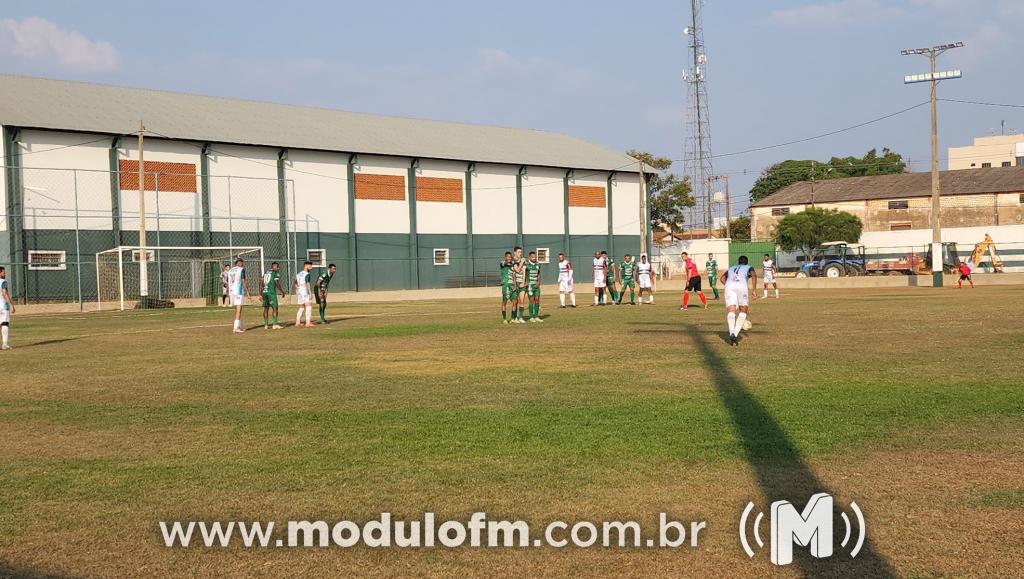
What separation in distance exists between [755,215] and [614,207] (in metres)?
27.2

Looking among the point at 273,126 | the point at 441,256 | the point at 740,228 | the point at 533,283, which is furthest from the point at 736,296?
the point at 740,228

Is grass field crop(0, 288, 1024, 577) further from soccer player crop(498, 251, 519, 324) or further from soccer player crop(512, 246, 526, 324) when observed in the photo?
soccer player crop(512, 246, 526, 324)

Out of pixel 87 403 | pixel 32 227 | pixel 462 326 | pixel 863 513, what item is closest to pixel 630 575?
pixel 863 513

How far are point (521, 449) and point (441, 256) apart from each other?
48.9 meters

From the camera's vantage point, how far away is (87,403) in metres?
11.3

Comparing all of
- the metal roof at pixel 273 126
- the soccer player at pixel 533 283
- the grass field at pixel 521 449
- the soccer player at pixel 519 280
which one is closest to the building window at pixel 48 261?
the metal roof at pixel 273 126

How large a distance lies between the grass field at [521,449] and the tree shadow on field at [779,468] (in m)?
0.03

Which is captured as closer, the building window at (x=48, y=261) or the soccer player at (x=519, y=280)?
the soccer player at (x=519, y=280)

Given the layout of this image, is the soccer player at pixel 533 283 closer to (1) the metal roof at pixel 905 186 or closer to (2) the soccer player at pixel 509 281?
(2) the soccer player at pixel 509 281

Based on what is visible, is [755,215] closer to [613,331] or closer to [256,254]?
[256,254]

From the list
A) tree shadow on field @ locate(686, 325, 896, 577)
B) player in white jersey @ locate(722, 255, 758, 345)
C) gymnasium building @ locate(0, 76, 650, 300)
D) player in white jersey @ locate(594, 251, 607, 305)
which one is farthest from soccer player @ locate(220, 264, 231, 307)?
tree shadow on field @ locate(686, 325, 896, 577)

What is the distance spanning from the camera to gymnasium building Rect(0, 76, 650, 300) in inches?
1666

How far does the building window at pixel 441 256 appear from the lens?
2223 inches

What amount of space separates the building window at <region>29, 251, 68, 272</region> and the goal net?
1.54 metres
